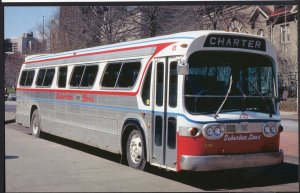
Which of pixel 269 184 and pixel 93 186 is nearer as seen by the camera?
pixel 93 186

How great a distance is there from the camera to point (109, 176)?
307 inches

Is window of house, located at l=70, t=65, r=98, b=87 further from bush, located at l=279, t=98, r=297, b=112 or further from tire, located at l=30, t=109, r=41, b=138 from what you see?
bush, located at l=279, t=98, r=297, b=112

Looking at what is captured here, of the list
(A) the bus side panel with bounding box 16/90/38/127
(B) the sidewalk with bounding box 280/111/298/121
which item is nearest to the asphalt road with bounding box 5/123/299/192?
(A) the bus side panel with bounding box 16/90/38/127

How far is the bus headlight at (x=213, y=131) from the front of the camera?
24.4 feet

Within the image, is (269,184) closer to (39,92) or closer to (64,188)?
(64,188)

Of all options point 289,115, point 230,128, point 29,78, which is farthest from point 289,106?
point 230,128

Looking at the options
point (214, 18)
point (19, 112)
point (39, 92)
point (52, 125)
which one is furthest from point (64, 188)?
point (214, 18)

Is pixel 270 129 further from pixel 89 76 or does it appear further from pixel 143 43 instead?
pixel 89 76

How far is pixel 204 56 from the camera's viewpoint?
7879 millimetres

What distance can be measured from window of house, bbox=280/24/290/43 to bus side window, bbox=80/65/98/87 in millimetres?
17236

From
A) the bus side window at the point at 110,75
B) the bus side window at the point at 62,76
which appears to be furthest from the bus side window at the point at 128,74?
the bus side window at the point at 62,76

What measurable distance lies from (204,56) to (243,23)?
12554 millimetres

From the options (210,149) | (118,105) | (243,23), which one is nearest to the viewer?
(210,149)

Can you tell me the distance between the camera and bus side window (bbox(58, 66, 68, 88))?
1244 cm
